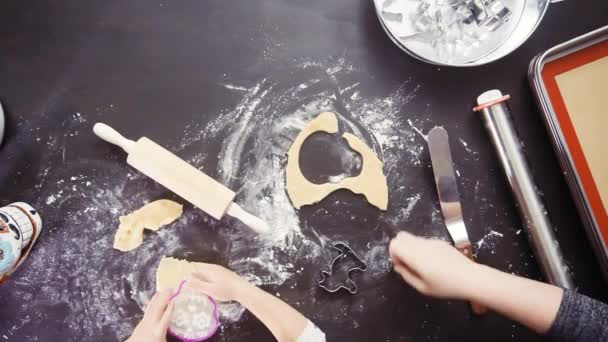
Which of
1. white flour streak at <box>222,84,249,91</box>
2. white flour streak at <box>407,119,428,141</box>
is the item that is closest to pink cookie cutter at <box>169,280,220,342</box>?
white flour streak at <box>222,84,249,91</box>

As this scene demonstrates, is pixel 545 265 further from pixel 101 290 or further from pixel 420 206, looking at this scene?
pixel 101 290

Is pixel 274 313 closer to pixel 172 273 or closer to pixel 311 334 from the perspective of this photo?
pixel 311 334

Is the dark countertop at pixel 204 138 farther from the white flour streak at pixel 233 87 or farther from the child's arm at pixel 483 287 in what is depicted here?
the child's arm at pixel 483 287

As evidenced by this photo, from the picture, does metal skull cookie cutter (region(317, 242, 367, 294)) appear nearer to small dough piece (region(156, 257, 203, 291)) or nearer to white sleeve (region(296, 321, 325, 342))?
white sleeve (region(296, 321, 325, 342))

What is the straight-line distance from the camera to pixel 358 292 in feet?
2.99

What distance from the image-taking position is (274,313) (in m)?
0.85

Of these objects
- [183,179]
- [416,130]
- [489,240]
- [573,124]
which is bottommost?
[489,240]

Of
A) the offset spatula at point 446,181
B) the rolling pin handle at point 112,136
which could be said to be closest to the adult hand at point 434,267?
the offset spatula at point 446,181

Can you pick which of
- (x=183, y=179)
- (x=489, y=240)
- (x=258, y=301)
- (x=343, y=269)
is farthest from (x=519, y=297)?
(x=183, y=179)

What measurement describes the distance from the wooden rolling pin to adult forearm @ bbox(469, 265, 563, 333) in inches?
14.6

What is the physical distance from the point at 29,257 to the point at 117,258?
151mm

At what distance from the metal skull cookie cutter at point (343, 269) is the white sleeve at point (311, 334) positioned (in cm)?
7

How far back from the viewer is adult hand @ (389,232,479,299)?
78 centimetres

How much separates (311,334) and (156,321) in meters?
0.25
